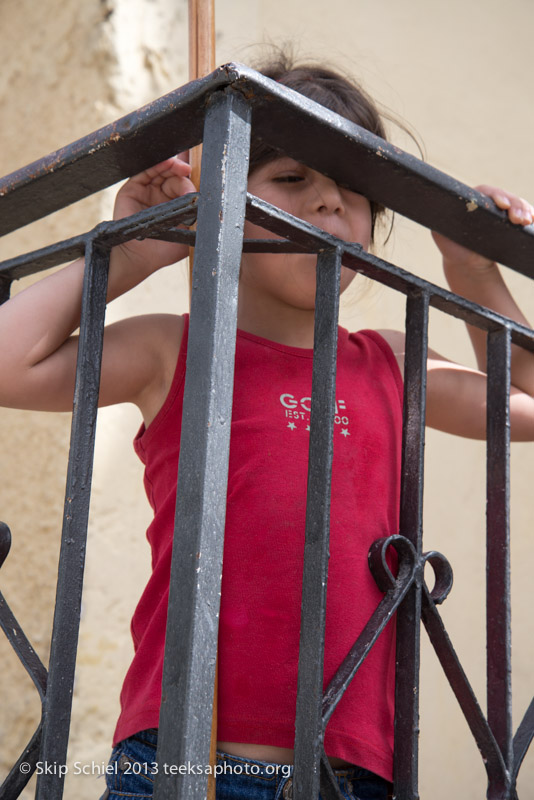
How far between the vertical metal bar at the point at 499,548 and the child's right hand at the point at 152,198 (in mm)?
466

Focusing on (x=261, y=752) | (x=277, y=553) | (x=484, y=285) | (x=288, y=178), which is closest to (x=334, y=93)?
(x=288, y=178)

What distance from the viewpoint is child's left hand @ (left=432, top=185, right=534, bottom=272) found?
3.68 ft

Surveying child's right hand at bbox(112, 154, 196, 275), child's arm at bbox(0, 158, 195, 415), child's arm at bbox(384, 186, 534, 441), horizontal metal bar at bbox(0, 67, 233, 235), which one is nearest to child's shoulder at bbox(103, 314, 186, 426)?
child's arm at bbox(0, 158, 195, 415)

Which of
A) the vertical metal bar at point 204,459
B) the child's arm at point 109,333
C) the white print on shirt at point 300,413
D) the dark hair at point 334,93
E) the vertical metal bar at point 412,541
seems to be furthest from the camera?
the dark hair at point 334,93

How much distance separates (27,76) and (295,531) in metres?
1.57

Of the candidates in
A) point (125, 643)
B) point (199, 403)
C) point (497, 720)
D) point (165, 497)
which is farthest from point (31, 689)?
point (199, 403)

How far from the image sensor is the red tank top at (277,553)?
1.24 metres

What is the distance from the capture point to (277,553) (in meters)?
1.29

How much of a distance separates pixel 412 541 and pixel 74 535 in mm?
Answer: 384

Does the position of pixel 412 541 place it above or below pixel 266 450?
below

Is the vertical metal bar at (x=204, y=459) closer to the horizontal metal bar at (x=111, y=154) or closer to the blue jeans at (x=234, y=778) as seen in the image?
the horizontal metal bar at (x=111, y=154)

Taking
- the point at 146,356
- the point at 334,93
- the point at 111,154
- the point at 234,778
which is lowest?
the point at 234,778

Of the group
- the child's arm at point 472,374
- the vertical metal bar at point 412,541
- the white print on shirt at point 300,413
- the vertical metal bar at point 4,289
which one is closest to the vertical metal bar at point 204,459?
the vertical metal bar at point 412,541

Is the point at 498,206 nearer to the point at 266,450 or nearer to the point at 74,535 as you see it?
the point at 266,450
